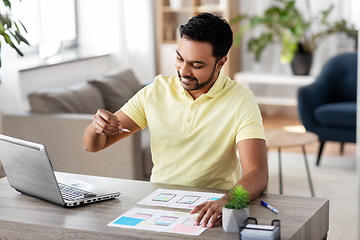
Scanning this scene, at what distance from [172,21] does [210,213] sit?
Result: 4.97m

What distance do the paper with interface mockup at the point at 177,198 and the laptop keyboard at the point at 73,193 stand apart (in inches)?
6.6

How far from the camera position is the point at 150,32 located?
18.4ft

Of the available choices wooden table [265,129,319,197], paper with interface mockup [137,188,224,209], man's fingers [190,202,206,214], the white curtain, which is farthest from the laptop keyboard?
the white curtain

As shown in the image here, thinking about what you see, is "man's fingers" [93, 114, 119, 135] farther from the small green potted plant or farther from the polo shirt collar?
the small green potted plant

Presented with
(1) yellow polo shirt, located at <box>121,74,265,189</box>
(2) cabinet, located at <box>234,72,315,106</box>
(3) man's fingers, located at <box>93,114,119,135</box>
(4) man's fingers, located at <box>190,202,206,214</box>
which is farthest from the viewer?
(2) cabinet, located at <box>234,72,315,106</box>

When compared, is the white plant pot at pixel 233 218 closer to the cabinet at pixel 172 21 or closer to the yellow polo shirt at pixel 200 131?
the yellow polo shirt at pixel 200 131

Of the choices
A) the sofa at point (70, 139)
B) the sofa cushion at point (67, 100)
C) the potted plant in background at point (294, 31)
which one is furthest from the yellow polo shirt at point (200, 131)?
the potted plant in background at point (294, 31)

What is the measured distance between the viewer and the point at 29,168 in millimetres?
1507

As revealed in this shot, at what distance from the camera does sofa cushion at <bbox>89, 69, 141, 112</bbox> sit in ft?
12.5

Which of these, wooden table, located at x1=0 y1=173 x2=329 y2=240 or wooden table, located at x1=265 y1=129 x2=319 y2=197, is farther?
wooden table, located at x1=265 y1=129 x2=319 y2=197

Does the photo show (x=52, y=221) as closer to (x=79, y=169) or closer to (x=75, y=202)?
(x=75, y=202)

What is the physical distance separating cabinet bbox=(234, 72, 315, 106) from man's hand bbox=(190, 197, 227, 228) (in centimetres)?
413

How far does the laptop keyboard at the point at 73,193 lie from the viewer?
1.52 meters

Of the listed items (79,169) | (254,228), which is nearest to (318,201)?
(254,228)
